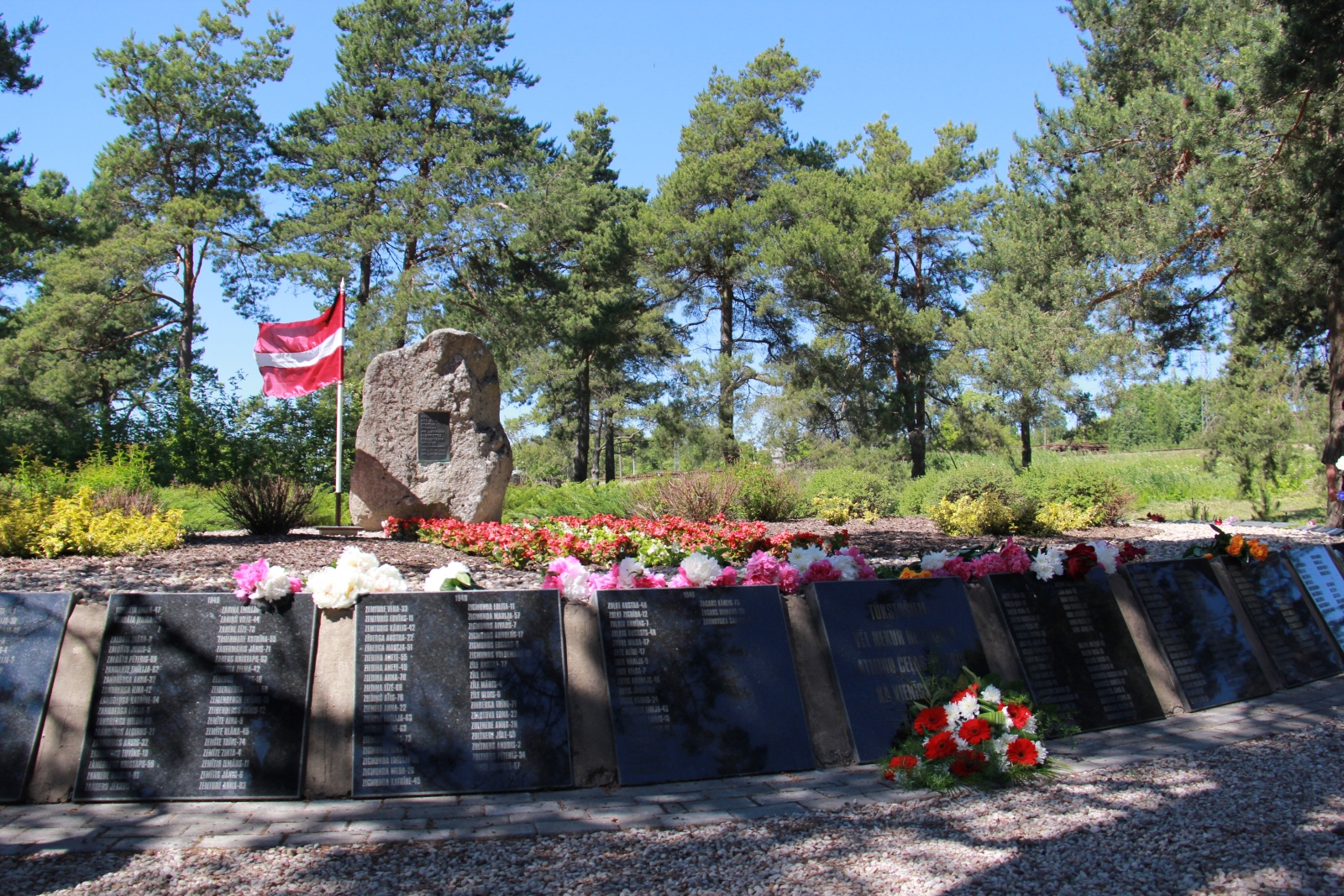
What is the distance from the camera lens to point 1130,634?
4730 millimetres

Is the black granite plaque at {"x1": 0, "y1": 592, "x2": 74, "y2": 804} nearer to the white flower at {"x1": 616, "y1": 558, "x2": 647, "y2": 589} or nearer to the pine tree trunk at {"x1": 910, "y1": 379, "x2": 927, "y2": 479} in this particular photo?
the white flower at {"x1": 616, "y1": 558, "x2": 647, "y2": 589}

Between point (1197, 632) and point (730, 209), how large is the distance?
18552 mm

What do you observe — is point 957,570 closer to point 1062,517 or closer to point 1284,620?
point 1284,620

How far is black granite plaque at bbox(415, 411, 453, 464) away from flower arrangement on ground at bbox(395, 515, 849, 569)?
1.22 meters

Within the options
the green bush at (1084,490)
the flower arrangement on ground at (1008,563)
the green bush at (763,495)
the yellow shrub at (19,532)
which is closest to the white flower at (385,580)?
the flower arrangement on ground at (1008,563)

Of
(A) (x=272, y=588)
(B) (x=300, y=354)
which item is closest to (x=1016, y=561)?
(A) (x=272, y=588)

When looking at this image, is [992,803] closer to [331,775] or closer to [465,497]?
[331,775]

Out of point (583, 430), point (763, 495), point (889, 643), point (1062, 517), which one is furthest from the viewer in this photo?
point (583, 430)

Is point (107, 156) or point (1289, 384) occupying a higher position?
point (107, 156)

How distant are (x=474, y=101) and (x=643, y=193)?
9391 millimetres

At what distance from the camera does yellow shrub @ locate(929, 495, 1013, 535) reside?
11.7 m

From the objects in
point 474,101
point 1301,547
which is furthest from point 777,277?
point 1301,547

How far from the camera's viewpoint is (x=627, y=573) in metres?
3.83

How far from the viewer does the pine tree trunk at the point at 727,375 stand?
71.8ft
